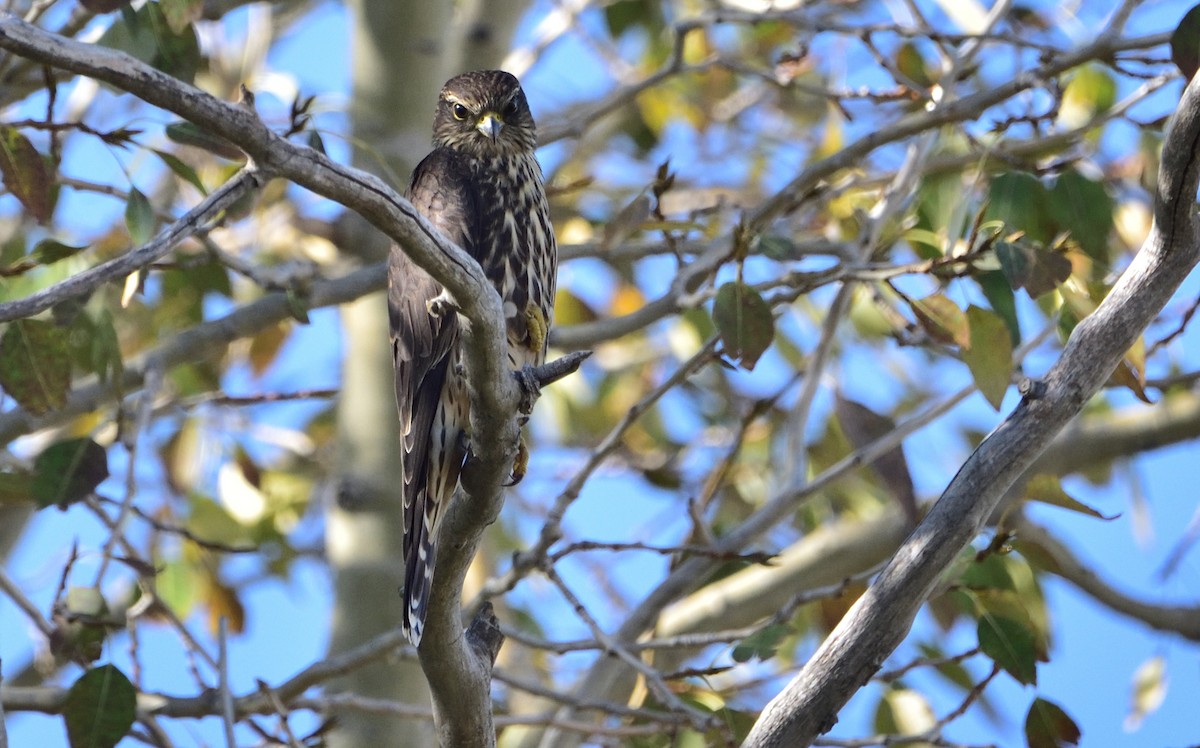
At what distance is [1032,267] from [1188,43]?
28.5 inches

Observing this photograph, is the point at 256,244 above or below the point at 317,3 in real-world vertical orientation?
below

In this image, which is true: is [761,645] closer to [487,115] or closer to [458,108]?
[487,115]

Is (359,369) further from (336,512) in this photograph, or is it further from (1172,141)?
(1172,141)

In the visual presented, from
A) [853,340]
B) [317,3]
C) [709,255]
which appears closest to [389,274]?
[709,255]

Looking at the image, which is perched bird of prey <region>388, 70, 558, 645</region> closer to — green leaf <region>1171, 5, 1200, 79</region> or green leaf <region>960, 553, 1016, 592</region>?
green leaf <region>960, 553, 1016, 592</region>

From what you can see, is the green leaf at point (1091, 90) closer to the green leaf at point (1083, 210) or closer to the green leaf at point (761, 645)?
the green leaf at point (1083, 210)

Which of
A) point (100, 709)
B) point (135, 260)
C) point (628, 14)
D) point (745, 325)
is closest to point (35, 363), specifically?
point (100, 709)

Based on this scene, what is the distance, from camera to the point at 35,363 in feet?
10.2

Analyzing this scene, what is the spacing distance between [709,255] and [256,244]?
2.75 meters

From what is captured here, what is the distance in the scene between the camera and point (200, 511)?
4.91 meters

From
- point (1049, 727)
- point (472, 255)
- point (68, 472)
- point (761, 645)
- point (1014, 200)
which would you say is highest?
point (472, 255)

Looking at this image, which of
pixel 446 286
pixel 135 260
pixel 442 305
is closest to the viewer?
pixel 135 260

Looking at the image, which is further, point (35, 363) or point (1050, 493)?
point (35, 363)

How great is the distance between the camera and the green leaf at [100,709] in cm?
297
